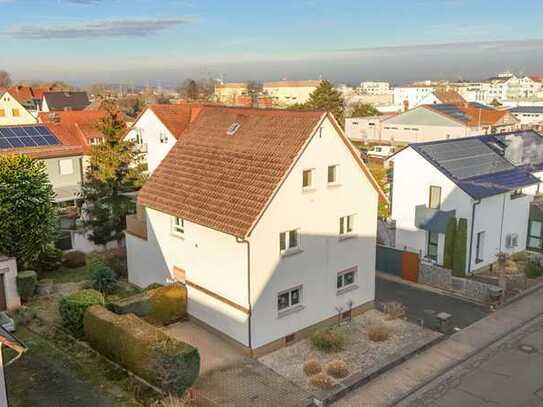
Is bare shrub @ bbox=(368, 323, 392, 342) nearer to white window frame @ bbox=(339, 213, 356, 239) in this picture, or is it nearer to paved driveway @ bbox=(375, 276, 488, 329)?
paved driveway @ bbox=(375, 276, 488, 329)

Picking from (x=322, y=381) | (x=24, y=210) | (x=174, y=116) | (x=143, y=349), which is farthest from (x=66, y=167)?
(x=322, y=381)

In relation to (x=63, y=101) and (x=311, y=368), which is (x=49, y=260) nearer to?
(x=311, y=368)

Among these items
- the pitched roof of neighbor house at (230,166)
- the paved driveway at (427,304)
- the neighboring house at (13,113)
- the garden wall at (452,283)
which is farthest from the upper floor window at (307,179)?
the neighboring house at (13,113)

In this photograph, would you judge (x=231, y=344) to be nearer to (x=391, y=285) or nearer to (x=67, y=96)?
(x=391, y=285)

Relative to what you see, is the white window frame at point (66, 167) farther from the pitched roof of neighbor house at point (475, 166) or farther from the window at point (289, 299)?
the window at point (289, 299)

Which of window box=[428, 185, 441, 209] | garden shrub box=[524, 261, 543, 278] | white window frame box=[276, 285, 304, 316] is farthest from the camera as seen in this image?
window box=[428, 185, 441, 209]

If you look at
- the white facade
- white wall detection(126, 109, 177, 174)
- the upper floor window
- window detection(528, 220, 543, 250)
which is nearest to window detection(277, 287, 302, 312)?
the upper floor window
